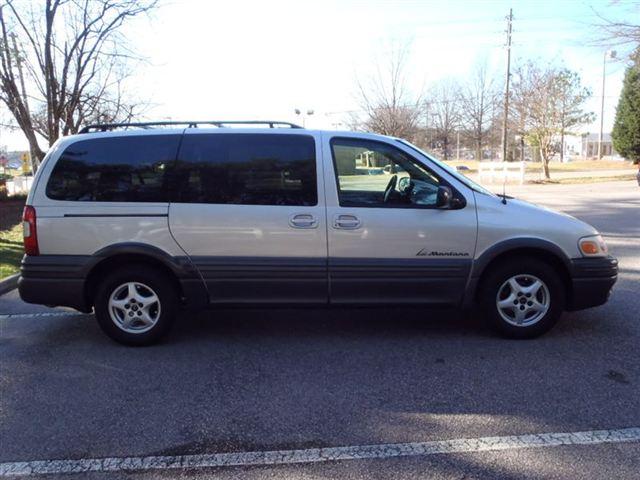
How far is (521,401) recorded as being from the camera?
3693 millimetres

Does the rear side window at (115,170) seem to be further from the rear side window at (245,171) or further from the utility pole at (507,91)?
the utility pole at (507,91)

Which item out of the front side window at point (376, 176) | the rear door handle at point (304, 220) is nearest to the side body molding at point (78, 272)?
the rear door handle at point (304, 220)

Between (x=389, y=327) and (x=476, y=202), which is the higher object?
(x=476, y=202)

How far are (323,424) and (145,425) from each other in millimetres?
1130

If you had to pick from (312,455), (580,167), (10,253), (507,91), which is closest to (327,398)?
(312,455)

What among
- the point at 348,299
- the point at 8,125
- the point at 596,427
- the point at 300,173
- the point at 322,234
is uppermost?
the point at 8,125

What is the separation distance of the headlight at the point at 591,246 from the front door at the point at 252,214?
7.33 ft

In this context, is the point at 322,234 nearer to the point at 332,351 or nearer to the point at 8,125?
the point at 332,351

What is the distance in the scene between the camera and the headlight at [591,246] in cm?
475

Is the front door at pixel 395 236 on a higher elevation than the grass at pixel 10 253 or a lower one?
higher

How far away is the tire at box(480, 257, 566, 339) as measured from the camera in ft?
15.6

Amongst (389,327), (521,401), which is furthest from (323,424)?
(389,327)

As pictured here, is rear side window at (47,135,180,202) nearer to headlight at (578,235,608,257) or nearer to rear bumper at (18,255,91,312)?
rear bumper at (18,255,91,312)

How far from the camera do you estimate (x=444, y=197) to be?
4602mm
